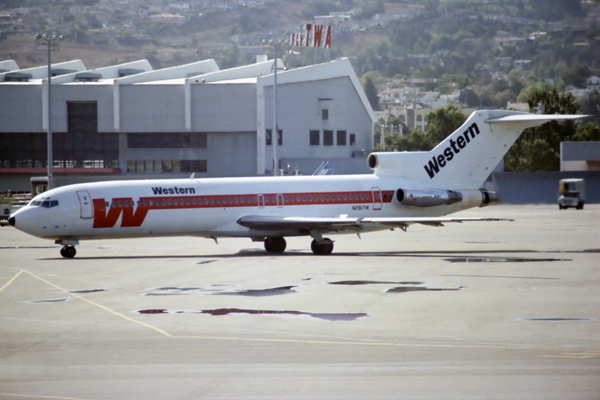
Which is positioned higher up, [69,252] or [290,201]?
[290,201]

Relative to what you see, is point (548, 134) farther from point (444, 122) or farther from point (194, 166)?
point (194, 166)

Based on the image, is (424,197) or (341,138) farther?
(341,138)

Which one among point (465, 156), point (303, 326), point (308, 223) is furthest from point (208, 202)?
point (303, 326)

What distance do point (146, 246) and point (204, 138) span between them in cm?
4781

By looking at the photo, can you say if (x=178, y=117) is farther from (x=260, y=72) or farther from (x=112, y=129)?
(x=260, y=72)

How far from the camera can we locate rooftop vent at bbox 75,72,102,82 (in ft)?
293

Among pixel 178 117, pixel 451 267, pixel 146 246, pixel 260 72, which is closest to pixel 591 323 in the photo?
pixel 451 267

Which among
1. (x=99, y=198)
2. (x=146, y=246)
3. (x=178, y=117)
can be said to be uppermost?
(x=178, y=117)

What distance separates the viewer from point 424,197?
115ft

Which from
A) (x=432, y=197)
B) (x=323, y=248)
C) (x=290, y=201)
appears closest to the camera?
(x=323, y=248)

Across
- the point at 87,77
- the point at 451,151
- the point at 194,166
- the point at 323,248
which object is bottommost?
the point at 323,248

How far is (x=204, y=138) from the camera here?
280 ft

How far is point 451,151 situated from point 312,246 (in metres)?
8.22

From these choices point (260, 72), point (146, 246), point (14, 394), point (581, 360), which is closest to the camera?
point (14, 394)
